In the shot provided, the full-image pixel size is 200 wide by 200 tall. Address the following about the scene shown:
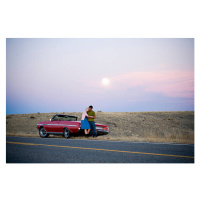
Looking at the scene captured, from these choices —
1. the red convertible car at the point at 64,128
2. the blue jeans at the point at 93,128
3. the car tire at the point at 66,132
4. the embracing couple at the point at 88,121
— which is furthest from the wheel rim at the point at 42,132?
the blue jeans at the point at 93,128

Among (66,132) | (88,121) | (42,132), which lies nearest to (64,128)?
(66,132)

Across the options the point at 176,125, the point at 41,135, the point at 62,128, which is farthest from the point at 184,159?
the point at 176,125

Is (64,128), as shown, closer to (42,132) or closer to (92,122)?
(92,122)

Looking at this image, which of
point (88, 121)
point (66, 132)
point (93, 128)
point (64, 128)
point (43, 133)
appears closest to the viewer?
point (88, 121)

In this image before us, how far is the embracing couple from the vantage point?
13.1 meters

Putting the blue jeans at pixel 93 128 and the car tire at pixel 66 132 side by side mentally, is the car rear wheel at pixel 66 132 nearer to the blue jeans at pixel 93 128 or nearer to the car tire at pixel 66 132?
the car tire at pixel 66 132

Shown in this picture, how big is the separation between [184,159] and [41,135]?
10364 millimetres

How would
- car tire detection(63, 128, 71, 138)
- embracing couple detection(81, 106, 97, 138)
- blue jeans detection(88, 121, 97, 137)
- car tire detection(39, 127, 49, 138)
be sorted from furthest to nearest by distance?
car tire detection(39, 127, 49, 138), car tire detection(63, 128, 71, 138), blue jeans detection(88, 121, 97, 137), embracing couple detection(81, 106, 97, 138)

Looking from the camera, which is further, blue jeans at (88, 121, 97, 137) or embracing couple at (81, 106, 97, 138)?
blue jeans at (88, 121, 97, 137)

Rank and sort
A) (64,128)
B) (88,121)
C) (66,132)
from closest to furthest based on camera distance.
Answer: (88,121) < (66,132) < (64,128)

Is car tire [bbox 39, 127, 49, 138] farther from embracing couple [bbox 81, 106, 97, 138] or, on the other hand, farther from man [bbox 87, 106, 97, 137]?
man [bbox 87, 106, 97, 137]

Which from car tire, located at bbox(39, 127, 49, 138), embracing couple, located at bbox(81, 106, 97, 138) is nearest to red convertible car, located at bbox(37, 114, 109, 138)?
car tire, located at bbox(39, 127, 49, 138)

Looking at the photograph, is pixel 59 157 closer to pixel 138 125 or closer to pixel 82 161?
pixel 82 161

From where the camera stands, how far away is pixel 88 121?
43.1ft
